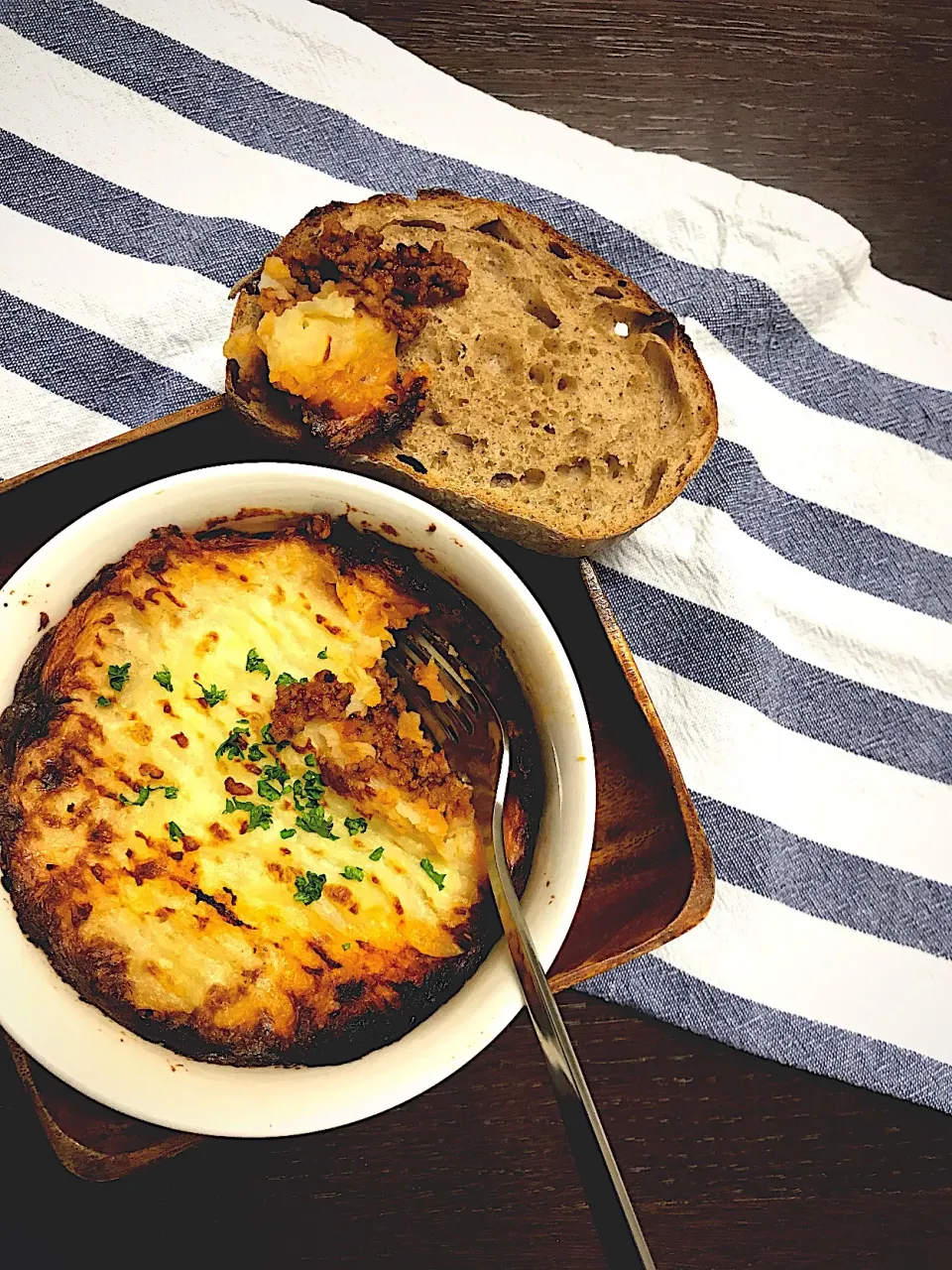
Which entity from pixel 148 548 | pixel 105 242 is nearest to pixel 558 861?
pixel 148 548

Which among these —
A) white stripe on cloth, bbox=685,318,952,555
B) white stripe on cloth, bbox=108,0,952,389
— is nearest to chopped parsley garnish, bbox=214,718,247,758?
white stripe on cloth, bbox=685,318,952,555

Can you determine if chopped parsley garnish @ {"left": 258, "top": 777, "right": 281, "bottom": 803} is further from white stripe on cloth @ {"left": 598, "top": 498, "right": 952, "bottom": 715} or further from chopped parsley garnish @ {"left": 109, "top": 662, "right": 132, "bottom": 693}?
white stripe on cloth @ {"left": 598, "top": 498, "right": 952, "bottom": 715}

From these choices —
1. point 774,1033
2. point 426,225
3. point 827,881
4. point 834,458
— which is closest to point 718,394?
point 834,458

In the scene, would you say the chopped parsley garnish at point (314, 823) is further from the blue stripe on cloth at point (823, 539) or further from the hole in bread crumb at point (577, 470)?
the blue stripe on cloth at point (823, 539)

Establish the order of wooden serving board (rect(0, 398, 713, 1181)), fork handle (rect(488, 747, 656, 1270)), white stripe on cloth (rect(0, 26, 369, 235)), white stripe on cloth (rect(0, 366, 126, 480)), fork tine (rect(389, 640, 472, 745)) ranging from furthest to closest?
white stripe on cloth (rect(0, 26, 369, 235)) → white stripe on cloth (rect(0, 366, 126, 480)) → wooden serving board (rect(0, 398, 713, 1181)) → fork tine (rect(389, 640, 472, 745)) → fork handle (rect(488, 747, 656, 1270))

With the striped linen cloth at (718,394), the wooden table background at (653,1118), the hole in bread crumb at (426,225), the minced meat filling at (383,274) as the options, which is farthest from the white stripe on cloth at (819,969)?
the hole in bread crumb at (426,225)

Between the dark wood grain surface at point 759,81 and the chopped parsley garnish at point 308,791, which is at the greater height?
the dark wood grain surface at point 759,81

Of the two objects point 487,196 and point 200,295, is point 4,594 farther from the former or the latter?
point 487,196
